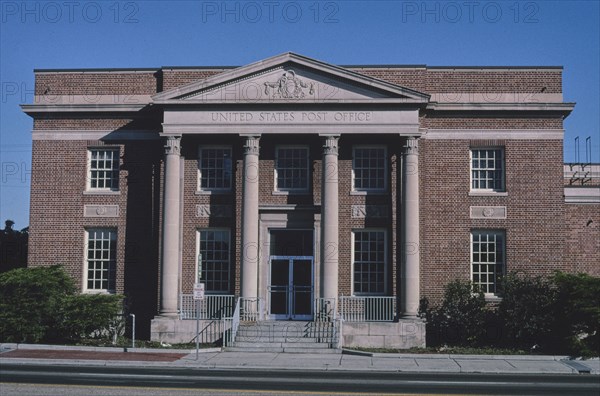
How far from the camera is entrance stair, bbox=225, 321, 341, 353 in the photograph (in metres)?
27.5

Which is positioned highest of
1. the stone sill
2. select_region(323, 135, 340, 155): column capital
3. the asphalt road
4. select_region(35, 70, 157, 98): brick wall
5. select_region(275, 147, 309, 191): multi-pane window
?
select_region(35, 70, 157, 98): brick wall

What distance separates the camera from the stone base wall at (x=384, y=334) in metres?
29.0

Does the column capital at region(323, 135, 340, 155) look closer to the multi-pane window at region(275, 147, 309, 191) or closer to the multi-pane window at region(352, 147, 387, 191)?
the multi-pane window at region(352, 147, 387, 191)

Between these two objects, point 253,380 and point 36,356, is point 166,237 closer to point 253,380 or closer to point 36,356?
point 36,356

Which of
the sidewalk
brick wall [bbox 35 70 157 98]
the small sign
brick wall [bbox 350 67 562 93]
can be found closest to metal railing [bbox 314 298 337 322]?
the sidewalk

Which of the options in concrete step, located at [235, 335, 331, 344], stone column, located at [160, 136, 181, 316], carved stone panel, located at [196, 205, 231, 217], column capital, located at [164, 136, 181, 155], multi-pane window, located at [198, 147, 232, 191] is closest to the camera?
concrete step, located at [235, 335, 331, 344]

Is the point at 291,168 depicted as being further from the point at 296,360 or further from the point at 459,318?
the point at 296,360

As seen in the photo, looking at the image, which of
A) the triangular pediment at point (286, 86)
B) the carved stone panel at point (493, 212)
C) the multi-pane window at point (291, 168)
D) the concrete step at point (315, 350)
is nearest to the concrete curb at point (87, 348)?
the concrete step at point (315, 350)

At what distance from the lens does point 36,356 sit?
80.5ft

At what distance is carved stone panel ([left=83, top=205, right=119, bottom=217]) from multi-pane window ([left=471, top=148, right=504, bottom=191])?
46.5ft

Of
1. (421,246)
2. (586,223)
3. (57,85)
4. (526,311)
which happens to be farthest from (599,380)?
(57,85)

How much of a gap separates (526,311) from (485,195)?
5.00 metres

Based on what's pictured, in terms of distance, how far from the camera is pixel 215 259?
3164 centimetres

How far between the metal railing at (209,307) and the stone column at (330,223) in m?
3.72
